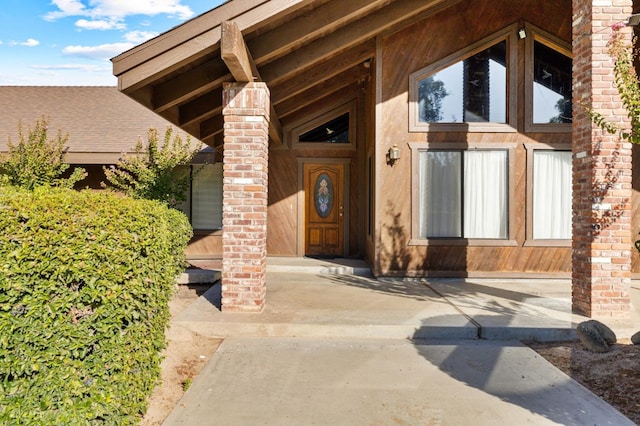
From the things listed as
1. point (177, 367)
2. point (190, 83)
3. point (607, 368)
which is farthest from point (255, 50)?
point (607, 368)

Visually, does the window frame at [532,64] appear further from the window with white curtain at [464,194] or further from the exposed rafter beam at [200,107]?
the exposed rafter beam at [200,107]

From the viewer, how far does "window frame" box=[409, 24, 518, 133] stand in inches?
326

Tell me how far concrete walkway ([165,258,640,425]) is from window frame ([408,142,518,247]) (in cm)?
148

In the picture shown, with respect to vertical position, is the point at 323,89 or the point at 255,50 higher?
the point at 323,89

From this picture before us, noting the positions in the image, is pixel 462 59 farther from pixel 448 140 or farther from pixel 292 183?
pixel 292 183

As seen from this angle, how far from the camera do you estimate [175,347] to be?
15.6 feet

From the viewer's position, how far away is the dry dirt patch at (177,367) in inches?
133

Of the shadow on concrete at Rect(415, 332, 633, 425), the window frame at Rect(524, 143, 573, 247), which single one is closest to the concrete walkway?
the shadow on concrete at Rect(415, 332, 633, 425)

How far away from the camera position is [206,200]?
1129cm

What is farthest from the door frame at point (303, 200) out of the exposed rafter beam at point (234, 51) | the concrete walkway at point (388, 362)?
the exposed rafter beam at point (234, 51)

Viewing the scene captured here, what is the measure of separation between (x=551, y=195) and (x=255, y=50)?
20.7 feet

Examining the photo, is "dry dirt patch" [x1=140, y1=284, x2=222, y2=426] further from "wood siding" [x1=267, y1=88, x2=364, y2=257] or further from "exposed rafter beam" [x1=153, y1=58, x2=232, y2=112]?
"wood siding" [x1=267, y1=88, x2=364, y2=257]

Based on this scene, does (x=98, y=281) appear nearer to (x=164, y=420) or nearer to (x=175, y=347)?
(x=164, y=420)

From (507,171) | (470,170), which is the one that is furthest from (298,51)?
(507,171)
